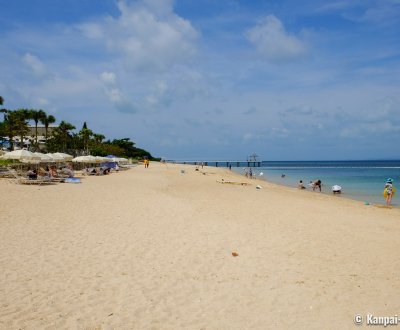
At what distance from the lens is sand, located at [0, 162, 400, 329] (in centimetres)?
499

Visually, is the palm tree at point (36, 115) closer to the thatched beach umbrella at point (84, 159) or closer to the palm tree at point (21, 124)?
the palm tree at point (21, 124)

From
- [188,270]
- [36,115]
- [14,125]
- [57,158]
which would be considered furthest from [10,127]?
[188,270]

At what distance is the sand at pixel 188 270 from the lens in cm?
499

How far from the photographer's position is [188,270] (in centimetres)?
686

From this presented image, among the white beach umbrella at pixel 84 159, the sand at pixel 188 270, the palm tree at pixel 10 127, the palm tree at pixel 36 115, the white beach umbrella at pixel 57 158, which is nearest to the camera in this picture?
the sand at pixel 188 270

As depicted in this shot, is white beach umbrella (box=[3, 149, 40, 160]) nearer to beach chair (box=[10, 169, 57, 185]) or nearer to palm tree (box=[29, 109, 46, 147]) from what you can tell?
beach chair (box=[10, 169, 57, 185])

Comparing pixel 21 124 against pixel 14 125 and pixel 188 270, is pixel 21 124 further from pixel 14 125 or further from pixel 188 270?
pixel 188 270

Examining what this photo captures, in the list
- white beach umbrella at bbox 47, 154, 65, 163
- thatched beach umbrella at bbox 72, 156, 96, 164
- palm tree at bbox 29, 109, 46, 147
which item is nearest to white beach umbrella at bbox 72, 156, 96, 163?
thatched beach umbrella at bbox 72, 156, 96, 164

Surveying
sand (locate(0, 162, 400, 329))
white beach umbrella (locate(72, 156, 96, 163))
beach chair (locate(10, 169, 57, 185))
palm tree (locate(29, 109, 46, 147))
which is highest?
palm tree (locate(29, 109, 46, 147))

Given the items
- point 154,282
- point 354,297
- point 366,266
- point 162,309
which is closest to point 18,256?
point 154,282

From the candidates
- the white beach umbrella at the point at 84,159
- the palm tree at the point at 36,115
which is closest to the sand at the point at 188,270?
the white beach umbrella at the point at 84,159

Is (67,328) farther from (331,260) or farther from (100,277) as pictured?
(331,260)

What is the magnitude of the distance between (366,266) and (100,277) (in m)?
5.30

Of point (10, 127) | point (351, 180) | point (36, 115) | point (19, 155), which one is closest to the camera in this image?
point (19, 155)
